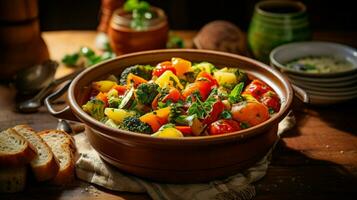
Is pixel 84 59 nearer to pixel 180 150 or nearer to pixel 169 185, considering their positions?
pixel 169 185

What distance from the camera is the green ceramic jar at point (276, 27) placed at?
2998 mm

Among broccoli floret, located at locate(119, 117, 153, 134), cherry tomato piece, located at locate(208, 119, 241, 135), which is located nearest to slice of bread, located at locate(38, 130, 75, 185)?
broccoli floret, located at locate(119, 117, 153, 134)

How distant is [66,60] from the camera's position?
10.3 feet

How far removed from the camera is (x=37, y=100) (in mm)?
2682

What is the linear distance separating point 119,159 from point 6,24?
1.33 metres

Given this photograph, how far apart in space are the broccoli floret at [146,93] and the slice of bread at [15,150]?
0.46 meters

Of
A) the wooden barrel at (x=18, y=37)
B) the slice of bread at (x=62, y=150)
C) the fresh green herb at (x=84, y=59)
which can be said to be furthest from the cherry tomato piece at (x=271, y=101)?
the wooden barrel at (x=18, y=37)

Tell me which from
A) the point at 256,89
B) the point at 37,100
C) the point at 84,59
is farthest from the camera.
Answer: the point at 84,59

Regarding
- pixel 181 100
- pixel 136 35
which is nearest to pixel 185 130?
pixel 181 100

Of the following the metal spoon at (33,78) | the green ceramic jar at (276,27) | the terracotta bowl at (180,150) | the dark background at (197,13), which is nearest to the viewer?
the terracotta bowl at (180,150)

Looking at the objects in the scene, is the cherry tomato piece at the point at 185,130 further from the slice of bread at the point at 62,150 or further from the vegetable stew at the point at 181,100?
the slice of bread at the point at 62,150

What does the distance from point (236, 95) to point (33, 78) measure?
121 centimetres

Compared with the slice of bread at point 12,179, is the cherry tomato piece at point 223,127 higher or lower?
higher

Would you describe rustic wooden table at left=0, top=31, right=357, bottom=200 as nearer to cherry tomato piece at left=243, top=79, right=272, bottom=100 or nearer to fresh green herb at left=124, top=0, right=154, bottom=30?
cherry tomato piece at left=243, top=79, right=272, bottom=100
